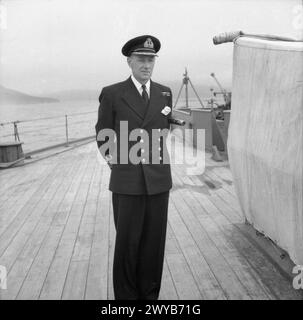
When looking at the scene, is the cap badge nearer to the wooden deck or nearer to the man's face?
the man's face

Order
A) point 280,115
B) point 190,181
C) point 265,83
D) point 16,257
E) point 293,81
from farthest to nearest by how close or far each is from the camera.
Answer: point 190,181 < point 16,257 < point 265,83 < point 280,115 < point 293,81

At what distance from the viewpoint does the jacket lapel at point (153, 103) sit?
2569 mm

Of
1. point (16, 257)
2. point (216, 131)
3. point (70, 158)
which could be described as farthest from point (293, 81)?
point (70, 158)

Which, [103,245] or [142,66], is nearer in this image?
[142,66]

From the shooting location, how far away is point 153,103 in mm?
2602

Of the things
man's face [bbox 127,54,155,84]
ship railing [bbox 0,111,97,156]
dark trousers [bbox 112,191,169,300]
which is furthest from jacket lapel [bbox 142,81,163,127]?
ship railing [bbox 0,111,97,156]

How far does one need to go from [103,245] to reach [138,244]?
125cm

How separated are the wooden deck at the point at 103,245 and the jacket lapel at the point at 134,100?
1.30 meters

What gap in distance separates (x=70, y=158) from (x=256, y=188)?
635cm
